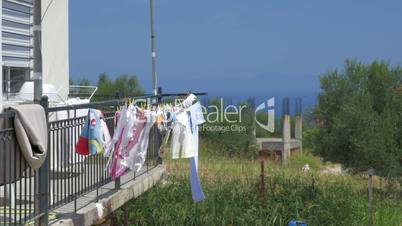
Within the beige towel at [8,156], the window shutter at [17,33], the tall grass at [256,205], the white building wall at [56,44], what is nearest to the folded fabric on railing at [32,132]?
the beige towel at [8,156]

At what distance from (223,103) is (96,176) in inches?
410

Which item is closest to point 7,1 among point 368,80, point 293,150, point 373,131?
point 373,131

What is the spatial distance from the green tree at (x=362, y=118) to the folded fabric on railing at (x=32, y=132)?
353 inches

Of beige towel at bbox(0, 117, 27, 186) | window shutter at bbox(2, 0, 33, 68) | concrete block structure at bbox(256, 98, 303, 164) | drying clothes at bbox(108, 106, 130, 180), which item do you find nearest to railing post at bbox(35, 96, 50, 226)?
beige towel at bbox(0, 117, 27, 186)

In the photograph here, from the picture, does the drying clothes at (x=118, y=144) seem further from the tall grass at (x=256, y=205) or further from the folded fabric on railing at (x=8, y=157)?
the folded fabric on railing at (x=8, y=157)

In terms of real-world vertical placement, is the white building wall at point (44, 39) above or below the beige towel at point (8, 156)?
above

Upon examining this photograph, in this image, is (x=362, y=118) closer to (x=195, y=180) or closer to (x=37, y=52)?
(x=195, y=180)

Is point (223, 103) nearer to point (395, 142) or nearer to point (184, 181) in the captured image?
point (395, 142)

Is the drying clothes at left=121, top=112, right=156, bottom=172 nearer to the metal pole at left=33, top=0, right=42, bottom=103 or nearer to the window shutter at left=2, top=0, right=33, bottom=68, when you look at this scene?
the metal pole at left=33, top=0, right=42, bottom=103

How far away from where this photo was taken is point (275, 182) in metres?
9.27

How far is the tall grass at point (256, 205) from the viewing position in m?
8.15

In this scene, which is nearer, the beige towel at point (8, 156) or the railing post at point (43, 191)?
the beige towel at point (8, 156)

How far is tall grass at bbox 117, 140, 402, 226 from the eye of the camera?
8148mm

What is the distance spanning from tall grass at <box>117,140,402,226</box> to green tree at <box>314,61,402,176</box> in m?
2.93
